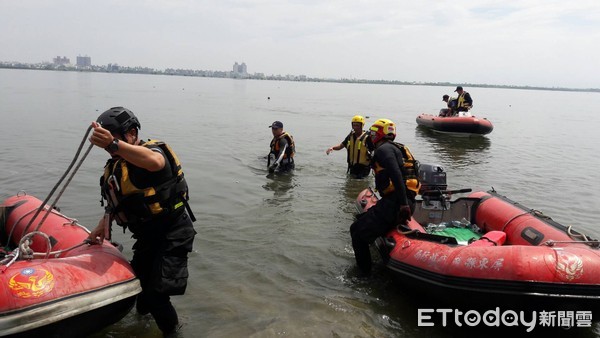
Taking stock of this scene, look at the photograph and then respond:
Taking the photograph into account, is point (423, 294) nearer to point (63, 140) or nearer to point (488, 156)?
point (488, 156)

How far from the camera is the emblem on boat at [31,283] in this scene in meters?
2.85

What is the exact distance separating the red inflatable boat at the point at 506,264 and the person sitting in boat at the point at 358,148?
318 centimetres

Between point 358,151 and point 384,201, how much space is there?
13.1 feet

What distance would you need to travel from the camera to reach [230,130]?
18312 millimetres

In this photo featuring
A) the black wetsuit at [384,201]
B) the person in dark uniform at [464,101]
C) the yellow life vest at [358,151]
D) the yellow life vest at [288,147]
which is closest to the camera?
the black wetsuit at [384,201]

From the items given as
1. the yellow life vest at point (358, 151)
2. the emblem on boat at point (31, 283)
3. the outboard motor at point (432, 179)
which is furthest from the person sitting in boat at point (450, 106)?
the emblem on boat at point (31, 283)

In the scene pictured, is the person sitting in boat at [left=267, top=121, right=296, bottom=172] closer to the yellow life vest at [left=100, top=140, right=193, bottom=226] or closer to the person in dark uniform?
the yellow life vest at [left=100, top=140, right=193, bottom=226]

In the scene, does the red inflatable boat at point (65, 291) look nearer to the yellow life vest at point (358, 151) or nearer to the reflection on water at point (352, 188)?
the reflection on water at point (352, 188)

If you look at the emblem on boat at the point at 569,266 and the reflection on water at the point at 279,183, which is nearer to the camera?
the emblem on boat at the point at 569,266

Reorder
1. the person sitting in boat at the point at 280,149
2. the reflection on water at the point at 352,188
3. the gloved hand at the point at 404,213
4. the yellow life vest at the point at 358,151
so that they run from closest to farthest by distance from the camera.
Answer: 1. the gloved hand at the point at 404,213
2. the reflection on water at the point at 352,188
3. the yellow life vest at the point at 358,151
4. the person sitting in boat at the point at 280,149

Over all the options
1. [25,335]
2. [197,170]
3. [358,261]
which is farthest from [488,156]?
[25,335]

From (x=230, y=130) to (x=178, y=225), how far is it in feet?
49.9

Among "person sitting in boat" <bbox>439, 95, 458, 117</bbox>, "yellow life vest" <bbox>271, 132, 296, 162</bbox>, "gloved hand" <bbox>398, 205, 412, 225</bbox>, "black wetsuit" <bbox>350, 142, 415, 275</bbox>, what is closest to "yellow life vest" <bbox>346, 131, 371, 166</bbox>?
"yellow life vest" <bbox>271, 132, 296, 162</bbox>

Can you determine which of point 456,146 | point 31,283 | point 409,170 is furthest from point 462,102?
point 31,283
